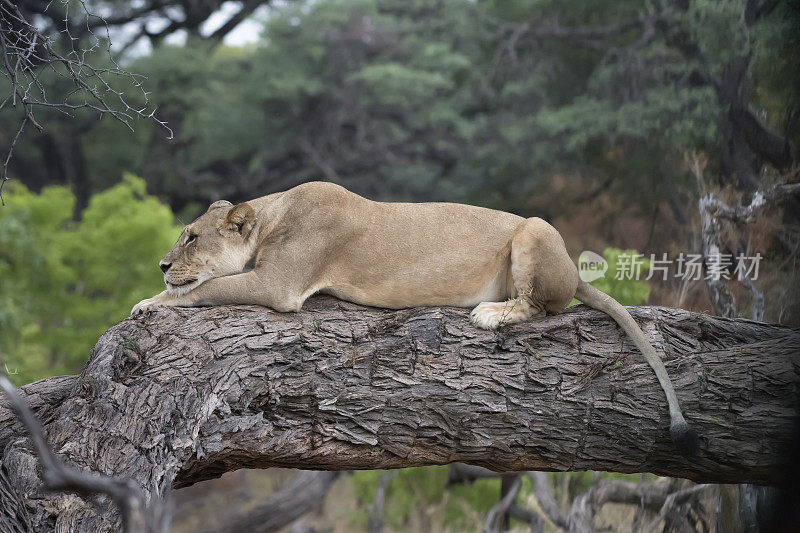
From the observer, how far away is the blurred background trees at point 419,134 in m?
7.01

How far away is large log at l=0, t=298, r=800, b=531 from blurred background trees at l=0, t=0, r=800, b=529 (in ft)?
4.85

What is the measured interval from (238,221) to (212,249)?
0.72ft

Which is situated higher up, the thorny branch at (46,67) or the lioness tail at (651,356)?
the thorny branch at (46,67)

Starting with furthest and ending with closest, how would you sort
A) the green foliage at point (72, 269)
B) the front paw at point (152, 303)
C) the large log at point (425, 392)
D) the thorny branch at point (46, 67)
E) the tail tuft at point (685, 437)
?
the green foliage at point (72, 269), the front paw at point (152, 303), the tail tuft at point (685, 437), the large log at point (425, 392), the thorny branch at point (46, 67)

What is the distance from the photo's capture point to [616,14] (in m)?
14.4

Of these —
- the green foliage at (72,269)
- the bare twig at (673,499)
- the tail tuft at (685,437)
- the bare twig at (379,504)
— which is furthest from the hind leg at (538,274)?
the green foliage at (72,269)

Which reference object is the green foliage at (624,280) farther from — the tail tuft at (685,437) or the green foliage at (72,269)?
the green foliage at (72,269)

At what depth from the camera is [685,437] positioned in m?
3.81

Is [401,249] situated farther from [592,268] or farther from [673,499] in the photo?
[673,499]

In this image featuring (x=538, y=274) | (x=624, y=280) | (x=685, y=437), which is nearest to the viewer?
(x=685, y=437)

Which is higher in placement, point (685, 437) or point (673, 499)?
point (685, 437)

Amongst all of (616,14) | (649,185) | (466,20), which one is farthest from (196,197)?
(649,185)

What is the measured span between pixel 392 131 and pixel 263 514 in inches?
423
